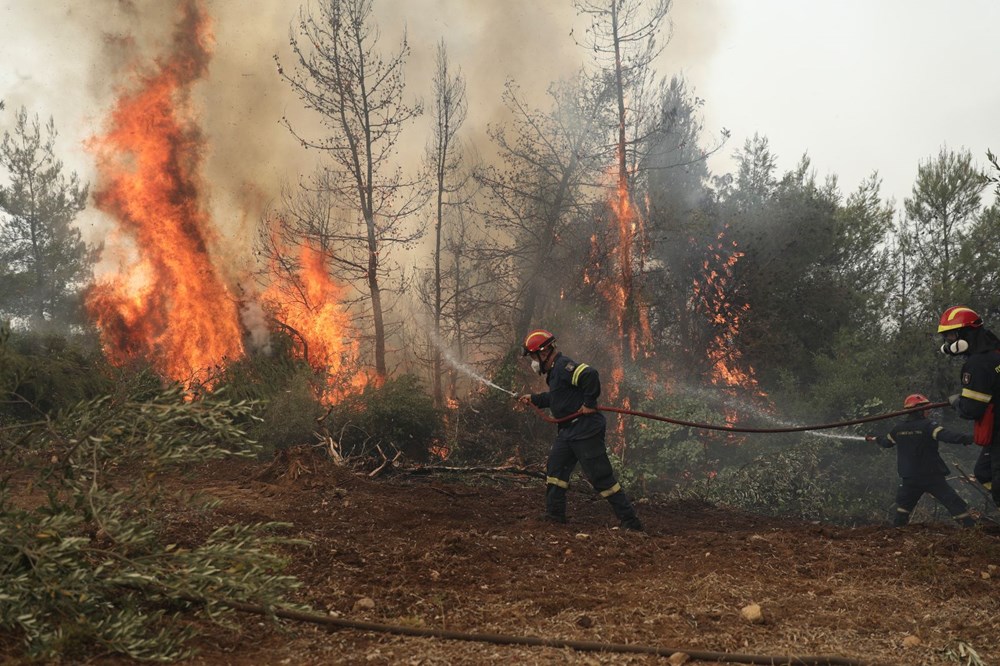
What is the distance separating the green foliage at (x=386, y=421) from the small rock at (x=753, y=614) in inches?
310

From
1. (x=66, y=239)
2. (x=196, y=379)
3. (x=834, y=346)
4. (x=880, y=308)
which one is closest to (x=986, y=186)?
(x=880, y=308)

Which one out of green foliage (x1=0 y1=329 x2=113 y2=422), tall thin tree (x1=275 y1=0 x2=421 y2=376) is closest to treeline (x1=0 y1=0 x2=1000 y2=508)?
tall thin tree (x1=275 y1=0 x2=421 y2=376)

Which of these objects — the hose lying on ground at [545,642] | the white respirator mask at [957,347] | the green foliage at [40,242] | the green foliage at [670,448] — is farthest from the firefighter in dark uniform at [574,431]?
the green foliage at [40,242]

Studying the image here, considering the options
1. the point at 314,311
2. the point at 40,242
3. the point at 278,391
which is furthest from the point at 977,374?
the point at 40,242

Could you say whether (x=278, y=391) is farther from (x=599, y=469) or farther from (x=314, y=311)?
(x=599, y=469)

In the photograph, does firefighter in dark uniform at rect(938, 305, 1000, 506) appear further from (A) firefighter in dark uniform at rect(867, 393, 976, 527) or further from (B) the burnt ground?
(A) firefighter in dark uniform at rect(867, 393, 976, 527)

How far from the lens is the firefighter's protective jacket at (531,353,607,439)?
26.6ft

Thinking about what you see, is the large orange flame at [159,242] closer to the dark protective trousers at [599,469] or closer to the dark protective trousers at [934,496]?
the dark protective trousers at [599,469]

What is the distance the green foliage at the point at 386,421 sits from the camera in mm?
12492

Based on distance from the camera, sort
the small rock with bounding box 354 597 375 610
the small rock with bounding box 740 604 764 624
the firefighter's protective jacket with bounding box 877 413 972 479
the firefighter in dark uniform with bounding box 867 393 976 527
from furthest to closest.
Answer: the firefighter's protective jacket with bounding box 877 413 972 479
the firefighter in dark uniform with bounding box 867 393 976 527
the small rock with bounding box 354 597 375 610
the small rock with bounding box 740 604 764 624

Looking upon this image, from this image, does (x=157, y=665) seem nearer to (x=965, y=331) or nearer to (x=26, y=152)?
(x=965, y=331)

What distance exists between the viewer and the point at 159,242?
608 inches

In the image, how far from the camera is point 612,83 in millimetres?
17750

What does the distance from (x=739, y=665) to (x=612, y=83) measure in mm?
15440
